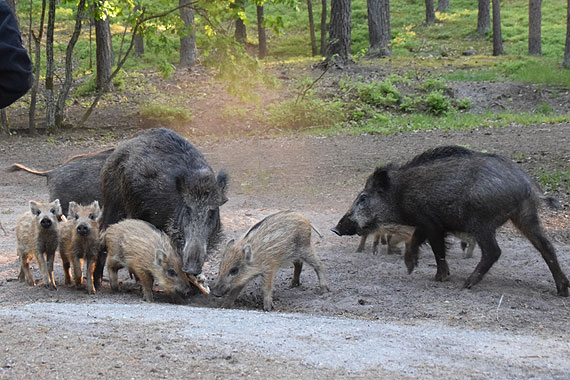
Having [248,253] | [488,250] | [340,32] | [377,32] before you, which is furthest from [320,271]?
[377,32]

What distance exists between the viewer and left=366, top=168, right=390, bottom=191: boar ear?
7.52m

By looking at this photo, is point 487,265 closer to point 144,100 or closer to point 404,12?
point 144,100

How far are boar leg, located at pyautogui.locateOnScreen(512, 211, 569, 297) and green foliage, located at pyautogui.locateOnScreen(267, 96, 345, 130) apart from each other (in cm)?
1004

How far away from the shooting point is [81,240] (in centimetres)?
686

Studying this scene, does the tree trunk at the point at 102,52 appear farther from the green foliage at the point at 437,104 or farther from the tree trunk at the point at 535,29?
the tree trunk at the point at 535,29

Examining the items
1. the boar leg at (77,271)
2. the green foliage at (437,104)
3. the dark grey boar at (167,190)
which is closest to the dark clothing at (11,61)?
the dark grey boar at (167,190)

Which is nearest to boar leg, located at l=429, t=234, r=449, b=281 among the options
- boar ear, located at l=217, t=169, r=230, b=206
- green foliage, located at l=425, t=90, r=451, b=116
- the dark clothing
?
boar ear, located at l=217, t=169, r=230, b=206

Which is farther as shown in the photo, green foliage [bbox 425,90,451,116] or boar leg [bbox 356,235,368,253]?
green foliage [bbox 425,90,451,116]

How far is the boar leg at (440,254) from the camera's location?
7051mm

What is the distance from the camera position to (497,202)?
6637 mm

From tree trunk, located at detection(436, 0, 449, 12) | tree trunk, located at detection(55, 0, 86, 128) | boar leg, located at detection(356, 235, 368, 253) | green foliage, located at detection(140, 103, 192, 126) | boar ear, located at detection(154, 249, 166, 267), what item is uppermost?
tree trunk, located at detection(436, 0, 449, 12)

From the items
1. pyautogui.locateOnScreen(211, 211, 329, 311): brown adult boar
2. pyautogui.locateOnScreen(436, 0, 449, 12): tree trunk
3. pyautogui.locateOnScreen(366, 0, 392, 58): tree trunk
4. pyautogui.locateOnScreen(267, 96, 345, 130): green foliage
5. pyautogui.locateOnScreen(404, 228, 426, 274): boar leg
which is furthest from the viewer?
pyautogui.locateOnScreen(436, 0, 449, 12): tree trunk

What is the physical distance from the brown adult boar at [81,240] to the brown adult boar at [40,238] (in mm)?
127

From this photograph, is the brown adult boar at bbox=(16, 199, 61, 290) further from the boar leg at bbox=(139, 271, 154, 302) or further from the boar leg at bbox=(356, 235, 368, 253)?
the boar leg at bbox=(356, 235, 368, 253)
